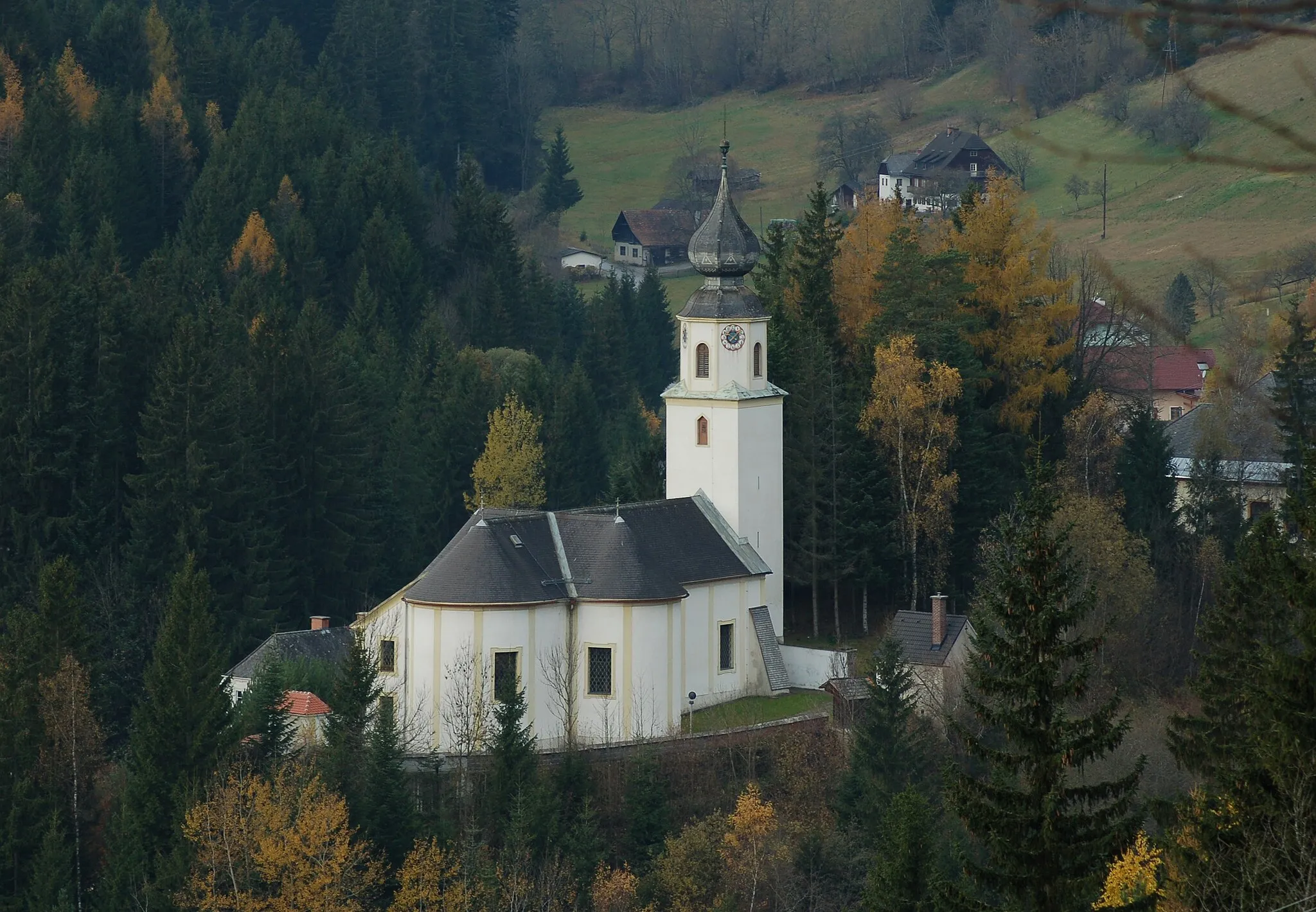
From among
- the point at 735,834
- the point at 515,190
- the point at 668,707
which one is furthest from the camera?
the point at 515,190

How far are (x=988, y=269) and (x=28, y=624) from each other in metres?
25.6

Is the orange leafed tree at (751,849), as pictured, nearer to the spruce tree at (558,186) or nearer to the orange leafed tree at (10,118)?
the orange leafed tree at (10,118)

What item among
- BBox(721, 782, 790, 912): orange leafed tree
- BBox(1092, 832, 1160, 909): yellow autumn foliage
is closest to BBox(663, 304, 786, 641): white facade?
BBox(721, 782, 790, 912): orange leafed tree

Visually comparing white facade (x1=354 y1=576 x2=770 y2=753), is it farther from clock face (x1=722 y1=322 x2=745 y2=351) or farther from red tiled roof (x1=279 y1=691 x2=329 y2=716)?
clock face (x1=722 y1=322 x2=745 y2=351)

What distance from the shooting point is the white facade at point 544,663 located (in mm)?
42531

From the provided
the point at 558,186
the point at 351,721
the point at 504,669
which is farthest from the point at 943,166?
the point at 351,721

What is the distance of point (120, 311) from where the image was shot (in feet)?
177

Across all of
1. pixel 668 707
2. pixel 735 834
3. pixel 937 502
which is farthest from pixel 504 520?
pixel 937 502

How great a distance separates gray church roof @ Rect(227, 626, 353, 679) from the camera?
46750 mm

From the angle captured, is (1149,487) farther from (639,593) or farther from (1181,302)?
(1181,302)

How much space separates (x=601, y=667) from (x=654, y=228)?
6803 cm

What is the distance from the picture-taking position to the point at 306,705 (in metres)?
43.7

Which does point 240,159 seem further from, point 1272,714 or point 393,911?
point 1272,714

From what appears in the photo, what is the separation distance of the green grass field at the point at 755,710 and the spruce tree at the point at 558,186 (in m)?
68.5
